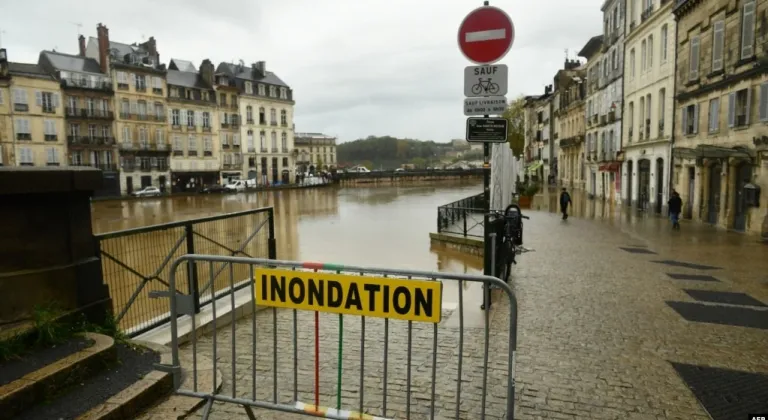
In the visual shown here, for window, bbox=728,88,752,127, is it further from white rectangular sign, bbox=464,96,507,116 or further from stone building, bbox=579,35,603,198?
stone building, bbox=579,35,603,198

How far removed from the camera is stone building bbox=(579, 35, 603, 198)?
37781mm

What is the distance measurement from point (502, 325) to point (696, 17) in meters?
21.2

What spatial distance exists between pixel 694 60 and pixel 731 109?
4.33 metres

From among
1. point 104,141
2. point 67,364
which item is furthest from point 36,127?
point 67,364

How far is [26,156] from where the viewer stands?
4959 cm

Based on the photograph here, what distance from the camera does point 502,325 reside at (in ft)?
19.6

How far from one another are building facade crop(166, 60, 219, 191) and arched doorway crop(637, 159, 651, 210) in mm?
52528

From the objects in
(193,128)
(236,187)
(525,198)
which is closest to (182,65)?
(193,128)

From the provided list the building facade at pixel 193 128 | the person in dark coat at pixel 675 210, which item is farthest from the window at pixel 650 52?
the building facade at pixel 193 128

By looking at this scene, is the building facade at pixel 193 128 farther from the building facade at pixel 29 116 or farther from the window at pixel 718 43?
the window at pixel 718 43

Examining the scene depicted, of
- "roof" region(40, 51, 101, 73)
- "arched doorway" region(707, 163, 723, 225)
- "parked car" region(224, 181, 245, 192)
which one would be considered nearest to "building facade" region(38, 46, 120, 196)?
"roof" region(40, 51, 101, 73)

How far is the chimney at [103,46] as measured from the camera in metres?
53.7

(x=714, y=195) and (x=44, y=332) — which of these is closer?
(x=44, y=332)

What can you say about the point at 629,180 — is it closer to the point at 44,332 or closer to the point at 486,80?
the point at 486,80
